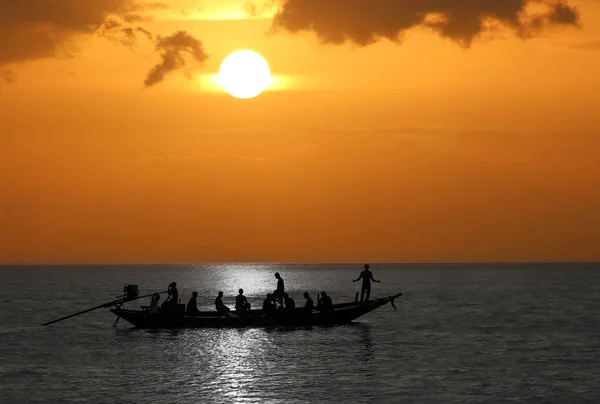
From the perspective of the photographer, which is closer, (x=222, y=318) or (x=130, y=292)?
(x=222, y=318)

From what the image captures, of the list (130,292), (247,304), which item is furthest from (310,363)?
(130,292)

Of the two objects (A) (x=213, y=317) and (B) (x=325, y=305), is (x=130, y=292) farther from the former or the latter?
(B) (x=325, y=305)

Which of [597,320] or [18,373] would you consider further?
[597,320]

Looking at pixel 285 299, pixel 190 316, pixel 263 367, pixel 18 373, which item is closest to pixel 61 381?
pixel 18 373

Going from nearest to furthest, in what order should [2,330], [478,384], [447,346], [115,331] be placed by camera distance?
[478,384] < [447,346] < [115,331] < [2,330]

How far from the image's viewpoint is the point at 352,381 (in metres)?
38.5

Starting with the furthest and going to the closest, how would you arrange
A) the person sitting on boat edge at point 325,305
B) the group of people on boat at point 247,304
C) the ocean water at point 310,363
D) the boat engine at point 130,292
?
the person sitting on boat edge at point 325,305
the boat engine at point 130,292
the group of people on boat at point 247,304
the ocean water at point 310,363

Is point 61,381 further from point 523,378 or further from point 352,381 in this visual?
point 523,378

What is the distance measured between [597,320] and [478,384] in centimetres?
4040

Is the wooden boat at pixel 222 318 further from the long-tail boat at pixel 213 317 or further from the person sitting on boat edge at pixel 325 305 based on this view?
the person sitting on boat edge at pixel 325 305

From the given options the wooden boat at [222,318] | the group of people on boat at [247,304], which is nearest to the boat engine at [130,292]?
the group of people on boat at [247,304]

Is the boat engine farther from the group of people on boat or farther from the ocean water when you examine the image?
the ocean water

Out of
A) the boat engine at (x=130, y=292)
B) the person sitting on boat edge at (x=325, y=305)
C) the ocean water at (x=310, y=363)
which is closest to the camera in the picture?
the ocean water at (x=310, y=363)

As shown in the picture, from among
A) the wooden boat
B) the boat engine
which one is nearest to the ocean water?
the wooden boat
